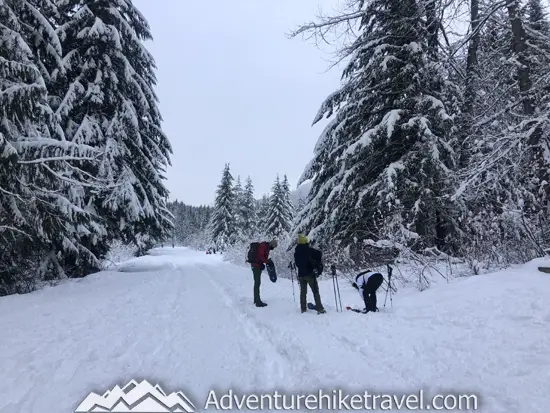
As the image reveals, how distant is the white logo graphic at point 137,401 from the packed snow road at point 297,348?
0.38ft

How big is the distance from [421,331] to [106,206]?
1370 centimetres

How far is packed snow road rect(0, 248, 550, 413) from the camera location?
12.6ft

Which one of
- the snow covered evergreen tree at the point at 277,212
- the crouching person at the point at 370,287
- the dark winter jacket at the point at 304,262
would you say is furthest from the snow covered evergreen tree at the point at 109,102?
the snow covered evergreen tree at the point at 277,212

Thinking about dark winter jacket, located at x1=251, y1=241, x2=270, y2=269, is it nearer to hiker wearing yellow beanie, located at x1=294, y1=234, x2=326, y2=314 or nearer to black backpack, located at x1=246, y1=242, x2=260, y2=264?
black backpack, located at x1=246, y1=242, x2=260, y2=264

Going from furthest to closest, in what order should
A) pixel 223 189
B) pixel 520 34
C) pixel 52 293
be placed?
pixel 223 189 < pixel 52 293 < pixel 520 34

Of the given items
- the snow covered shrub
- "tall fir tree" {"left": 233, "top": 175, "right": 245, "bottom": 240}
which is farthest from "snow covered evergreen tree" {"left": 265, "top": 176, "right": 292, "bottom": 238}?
the snow covered shrub

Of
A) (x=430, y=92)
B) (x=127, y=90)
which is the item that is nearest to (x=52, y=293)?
(x=127, y=90)

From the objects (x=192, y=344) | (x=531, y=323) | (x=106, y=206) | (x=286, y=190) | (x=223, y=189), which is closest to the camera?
(x=531, y=323)

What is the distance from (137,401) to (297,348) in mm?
2366


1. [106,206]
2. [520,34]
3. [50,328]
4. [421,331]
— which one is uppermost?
[520,34]

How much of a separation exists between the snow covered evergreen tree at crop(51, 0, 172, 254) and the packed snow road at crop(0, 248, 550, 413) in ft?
23.5

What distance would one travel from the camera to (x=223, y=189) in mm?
52312

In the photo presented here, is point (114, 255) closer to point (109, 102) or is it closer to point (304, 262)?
point (109, 102)

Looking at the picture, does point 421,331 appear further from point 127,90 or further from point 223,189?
point 223,189
